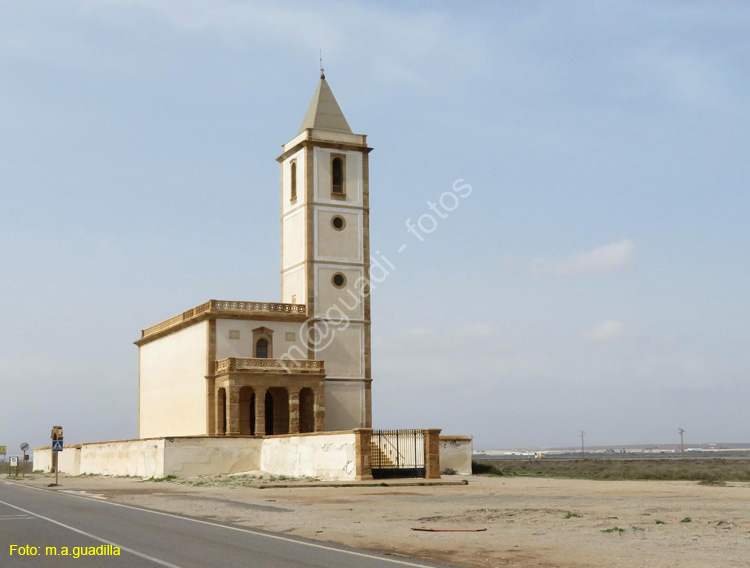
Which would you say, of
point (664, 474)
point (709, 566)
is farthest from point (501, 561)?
point (664, 474)

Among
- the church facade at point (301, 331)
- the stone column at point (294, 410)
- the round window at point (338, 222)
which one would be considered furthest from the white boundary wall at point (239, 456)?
the round window at point (338, 222)

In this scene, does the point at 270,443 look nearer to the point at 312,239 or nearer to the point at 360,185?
the point at 312,239

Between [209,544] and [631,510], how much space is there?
10346 millimetres

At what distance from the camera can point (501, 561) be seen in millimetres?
13523

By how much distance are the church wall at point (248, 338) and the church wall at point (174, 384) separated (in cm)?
92

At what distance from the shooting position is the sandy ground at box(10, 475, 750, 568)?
1412cm

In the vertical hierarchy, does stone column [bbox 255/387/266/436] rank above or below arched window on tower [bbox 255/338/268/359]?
below

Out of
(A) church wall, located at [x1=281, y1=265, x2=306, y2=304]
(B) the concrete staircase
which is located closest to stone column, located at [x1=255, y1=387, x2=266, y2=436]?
(A) church wall, located at [x1=281, y1=265, x2=306, y2=304]

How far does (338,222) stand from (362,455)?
2343 cm

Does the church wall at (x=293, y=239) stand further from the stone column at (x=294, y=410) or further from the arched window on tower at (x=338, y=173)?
the stone column at (x=294, y=410)

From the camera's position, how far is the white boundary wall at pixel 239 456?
37594 millimetres

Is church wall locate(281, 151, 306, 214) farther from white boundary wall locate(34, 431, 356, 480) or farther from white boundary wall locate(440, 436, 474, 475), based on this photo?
white boundary wall locate(440, 436, 474, 475)

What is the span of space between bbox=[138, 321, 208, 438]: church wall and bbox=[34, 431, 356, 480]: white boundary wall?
5241 millimetres

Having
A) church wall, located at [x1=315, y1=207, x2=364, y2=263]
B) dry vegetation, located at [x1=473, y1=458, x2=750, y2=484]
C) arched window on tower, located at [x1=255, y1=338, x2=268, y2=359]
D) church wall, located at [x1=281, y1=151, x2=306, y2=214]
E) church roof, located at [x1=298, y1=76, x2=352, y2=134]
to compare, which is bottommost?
dry vegetation, located at [x1=473, y1=458, x2=750, y2=484]
